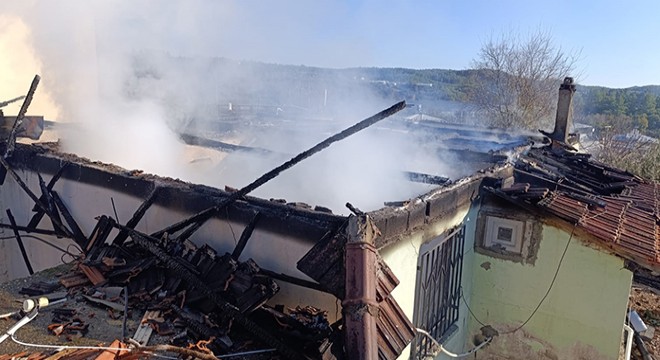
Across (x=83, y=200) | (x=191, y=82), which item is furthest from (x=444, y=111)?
(x=83, y=200)

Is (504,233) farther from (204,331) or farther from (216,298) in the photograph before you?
(204,331)

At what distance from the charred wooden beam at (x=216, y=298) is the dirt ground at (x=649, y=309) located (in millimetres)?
9593

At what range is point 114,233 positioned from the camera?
253 inches

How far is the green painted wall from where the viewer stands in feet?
22.5

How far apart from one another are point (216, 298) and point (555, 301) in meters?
5.54

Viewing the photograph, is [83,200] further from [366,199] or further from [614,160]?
[614,160]

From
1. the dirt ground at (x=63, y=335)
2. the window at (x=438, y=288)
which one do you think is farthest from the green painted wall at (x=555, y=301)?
the dirt ground at (x=63, y=335)

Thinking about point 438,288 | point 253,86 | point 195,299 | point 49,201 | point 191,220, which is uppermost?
point 253,86

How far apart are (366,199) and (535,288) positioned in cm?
312

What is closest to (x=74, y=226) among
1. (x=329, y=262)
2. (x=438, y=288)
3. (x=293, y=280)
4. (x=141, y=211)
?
(x=141, y=211)

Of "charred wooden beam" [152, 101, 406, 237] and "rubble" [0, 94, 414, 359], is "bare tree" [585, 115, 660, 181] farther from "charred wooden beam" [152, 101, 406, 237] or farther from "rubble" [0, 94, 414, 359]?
"rubble" [0, 94, 414, 359]

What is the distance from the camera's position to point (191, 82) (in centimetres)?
1372

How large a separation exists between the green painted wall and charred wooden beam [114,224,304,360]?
466cm

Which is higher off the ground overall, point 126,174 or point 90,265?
point 126,174
